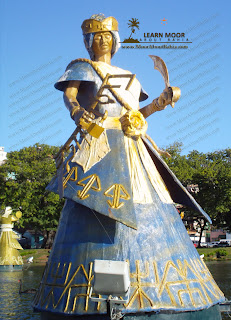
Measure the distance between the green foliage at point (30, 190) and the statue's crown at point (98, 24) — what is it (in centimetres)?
3604

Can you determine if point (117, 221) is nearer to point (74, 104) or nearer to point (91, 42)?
point (74, 104)

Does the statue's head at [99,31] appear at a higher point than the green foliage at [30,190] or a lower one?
lower

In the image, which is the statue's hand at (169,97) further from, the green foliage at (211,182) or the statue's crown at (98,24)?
the green foliage at (211,182)

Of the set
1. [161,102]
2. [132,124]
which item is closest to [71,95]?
[132,124]

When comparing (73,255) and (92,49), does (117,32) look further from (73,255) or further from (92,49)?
(73,255)

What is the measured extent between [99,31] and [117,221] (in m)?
4.03

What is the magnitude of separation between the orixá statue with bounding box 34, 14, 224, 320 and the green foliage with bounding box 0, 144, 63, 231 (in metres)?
36.5

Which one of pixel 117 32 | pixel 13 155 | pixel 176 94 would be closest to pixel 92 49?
pixel 117 32

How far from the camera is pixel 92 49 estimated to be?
9547 millimetres

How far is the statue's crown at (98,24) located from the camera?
9.28 meters

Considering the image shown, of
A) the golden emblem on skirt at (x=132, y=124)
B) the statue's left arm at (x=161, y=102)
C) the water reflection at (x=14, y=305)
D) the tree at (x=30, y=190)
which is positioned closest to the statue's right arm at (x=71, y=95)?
the golden emblem on skirt at (x=132, y=124)

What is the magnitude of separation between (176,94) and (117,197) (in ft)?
8.10

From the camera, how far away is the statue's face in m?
9.34

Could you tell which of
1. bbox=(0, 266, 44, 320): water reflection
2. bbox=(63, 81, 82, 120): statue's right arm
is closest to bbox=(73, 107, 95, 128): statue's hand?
bbox=(63, 81, 82, 120): statue's right arm
